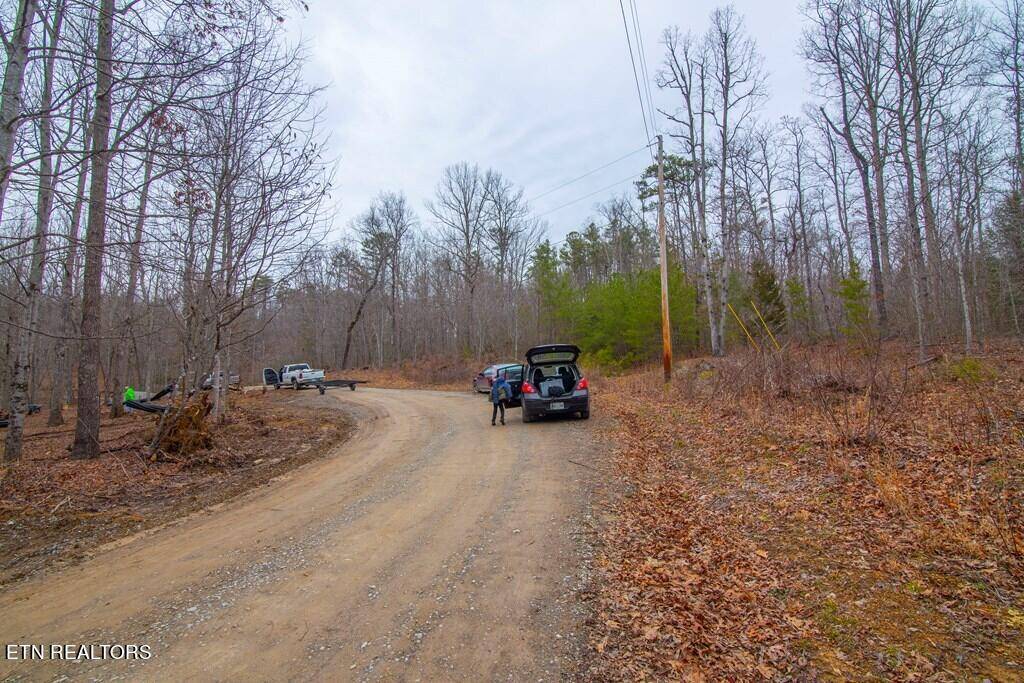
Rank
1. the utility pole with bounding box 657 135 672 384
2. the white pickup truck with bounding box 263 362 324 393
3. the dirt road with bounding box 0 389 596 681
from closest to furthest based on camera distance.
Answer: the dirt road with bounding box 0 389 596 681, the utility pole with bounding box 657 135 672 384, the white pickup truck with bounding box 263 362 324 393

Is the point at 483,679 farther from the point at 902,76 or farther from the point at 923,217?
the point at 902,76

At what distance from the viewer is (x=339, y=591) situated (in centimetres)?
414

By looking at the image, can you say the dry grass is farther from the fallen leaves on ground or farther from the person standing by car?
the fallen leaves on ground

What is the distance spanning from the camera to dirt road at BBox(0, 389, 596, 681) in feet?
10.5

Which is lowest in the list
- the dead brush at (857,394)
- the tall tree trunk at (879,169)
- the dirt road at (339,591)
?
the dirt road at (339,591)

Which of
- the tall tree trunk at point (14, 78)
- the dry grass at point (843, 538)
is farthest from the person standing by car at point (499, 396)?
the tall tree trunk at point (14, 78)

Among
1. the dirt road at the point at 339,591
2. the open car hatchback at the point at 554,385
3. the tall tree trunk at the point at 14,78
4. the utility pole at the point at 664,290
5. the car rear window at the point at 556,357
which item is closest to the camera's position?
the dirt road at the point at 339,591

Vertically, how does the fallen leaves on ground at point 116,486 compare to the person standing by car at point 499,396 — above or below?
below

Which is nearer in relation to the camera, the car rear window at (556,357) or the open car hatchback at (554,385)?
the open car hatchback at (554,385)

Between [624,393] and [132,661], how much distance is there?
15.8m

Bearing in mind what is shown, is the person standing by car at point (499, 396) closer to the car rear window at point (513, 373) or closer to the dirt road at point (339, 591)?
the car rear window at point (513, 373)

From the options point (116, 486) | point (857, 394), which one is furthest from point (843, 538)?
point (116, 486)

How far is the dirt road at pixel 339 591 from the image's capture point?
3197 mm

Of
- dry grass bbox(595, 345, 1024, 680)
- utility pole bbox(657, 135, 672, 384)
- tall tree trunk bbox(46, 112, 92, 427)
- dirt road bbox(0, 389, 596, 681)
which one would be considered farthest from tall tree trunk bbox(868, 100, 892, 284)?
tall tree trunk bbox(46, 112, 92, 427)
